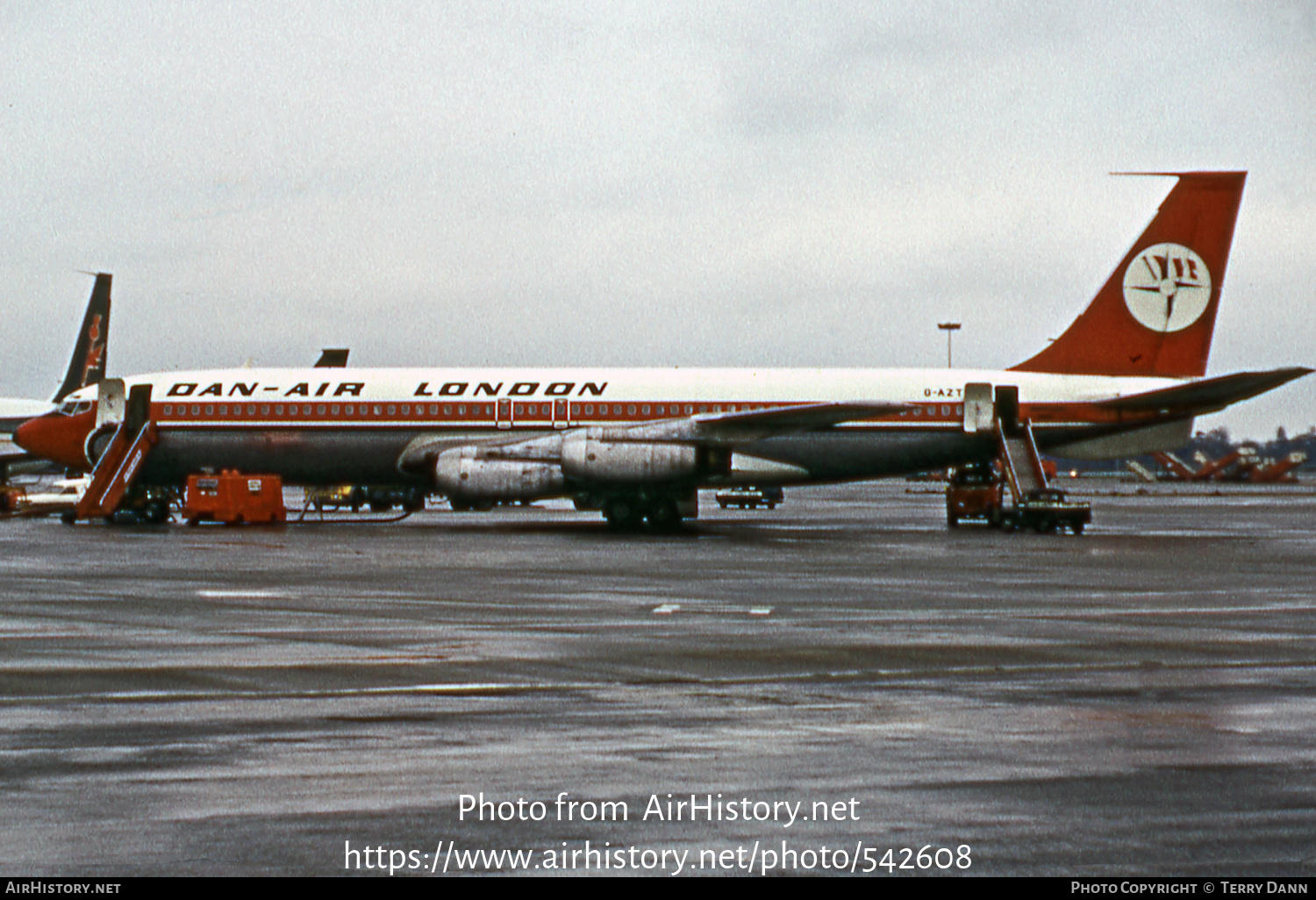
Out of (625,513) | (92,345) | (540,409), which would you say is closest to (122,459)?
(540,409)

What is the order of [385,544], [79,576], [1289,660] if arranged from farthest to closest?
[385,544] < [79,576] < [1289,660]

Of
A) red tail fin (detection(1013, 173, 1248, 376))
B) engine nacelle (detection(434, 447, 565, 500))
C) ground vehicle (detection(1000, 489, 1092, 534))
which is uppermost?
red tail fin (detection(1013, 173, 1248, 376))

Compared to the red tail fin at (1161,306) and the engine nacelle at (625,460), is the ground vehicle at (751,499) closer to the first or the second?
the red tail fin at (1161,306)

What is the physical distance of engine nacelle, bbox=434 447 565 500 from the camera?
126 feet

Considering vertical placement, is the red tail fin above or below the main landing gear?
above

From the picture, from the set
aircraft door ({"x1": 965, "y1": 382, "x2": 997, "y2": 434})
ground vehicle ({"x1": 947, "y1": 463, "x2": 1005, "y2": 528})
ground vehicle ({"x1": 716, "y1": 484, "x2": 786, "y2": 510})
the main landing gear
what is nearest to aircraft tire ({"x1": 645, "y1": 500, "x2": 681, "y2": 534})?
the main landing gear

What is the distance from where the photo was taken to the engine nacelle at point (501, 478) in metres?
38.4

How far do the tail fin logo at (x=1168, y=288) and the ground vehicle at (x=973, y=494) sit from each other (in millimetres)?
6026

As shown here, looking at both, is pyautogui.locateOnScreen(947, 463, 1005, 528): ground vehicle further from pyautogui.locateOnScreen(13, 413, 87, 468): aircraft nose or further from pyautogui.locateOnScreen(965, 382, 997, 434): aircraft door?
pyautogui.locateOnScreen(13, 413, 87, 468): aircraft nose

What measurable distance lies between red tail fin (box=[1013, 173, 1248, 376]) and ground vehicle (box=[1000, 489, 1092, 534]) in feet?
16.9

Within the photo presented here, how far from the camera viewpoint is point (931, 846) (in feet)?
22.7
